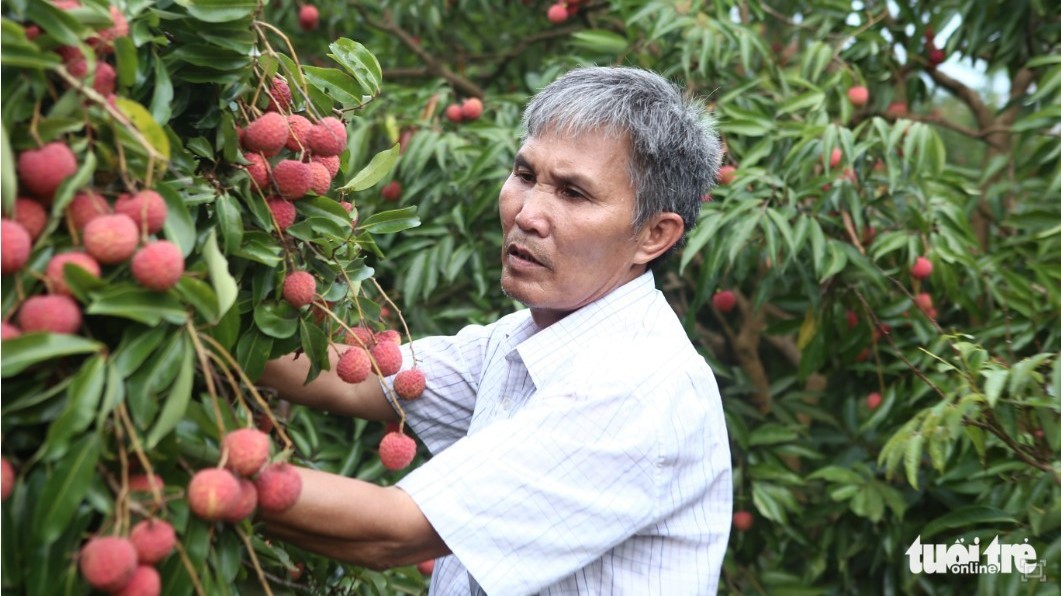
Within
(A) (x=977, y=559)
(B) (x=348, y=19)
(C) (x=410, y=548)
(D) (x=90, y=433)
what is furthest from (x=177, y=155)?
(B) (x=348, y=19)

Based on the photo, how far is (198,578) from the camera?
0.96 metres

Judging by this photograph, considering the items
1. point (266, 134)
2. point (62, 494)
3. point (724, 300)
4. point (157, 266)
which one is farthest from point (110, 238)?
point (724, 300)

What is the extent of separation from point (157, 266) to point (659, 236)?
0.87 metres

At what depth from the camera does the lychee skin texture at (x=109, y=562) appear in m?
0.84

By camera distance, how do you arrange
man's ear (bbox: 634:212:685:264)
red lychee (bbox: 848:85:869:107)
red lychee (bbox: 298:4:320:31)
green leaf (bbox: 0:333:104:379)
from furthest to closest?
1. red lychee (bbox: 298:4:320:31)
2. red lychee (bbox: 848:85:869:107)
3. man's ear (bbox: 634:212:685:264)
4. green leaf (bbox: 0:333:104:379)

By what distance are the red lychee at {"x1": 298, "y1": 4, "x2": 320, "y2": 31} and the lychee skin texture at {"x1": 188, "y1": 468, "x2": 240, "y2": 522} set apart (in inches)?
92.7

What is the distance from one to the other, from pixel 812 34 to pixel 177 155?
7.72 ft

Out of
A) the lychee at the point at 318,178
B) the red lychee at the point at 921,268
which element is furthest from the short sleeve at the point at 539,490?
the red lychee at the point at 921,268

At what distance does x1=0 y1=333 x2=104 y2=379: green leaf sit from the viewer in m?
0.82

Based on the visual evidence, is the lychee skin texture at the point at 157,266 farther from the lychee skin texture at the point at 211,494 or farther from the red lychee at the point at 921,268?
the red lychee at the point at 921,268

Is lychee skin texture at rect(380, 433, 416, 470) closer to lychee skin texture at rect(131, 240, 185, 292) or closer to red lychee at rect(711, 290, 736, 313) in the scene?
lychee skin texture at rect(131, 240, 185, 292)

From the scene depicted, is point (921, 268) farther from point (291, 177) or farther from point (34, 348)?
point (34, 348)

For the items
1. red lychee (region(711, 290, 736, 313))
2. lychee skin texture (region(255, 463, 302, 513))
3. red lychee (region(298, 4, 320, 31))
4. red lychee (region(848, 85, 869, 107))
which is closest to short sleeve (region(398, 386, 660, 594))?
lychee skin texture (region(255, 463, 302, 513))

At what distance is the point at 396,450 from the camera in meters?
1.36
